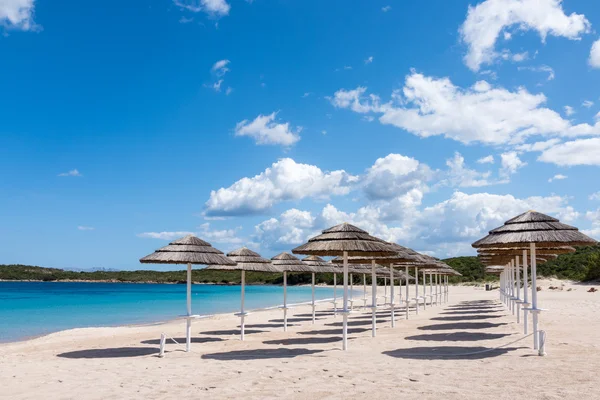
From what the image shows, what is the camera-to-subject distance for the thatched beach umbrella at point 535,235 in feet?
26.4

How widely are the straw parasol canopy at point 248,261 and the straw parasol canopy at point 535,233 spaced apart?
4.70 meters

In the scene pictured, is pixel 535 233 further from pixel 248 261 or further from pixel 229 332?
pixel 229 332

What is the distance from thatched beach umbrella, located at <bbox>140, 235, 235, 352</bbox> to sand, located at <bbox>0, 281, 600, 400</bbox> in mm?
1206

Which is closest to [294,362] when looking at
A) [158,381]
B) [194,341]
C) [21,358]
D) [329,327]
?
[158,381]

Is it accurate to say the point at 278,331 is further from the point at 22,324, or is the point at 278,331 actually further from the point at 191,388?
the point at 22,324

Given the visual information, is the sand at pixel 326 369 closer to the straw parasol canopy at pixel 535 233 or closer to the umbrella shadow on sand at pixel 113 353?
the umbrella shadow on sand at pixel 113 353

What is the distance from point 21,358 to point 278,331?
19.8ft

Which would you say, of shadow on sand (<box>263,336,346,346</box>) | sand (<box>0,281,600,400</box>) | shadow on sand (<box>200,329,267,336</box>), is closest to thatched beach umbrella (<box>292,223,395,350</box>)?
sand (<box>0,281,600,400</box>)

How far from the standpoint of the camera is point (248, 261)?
37.7 feet

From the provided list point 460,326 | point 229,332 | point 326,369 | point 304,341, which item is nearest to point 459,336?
point 460,326

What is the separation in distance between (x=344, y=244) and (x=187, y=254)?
9.00 feet

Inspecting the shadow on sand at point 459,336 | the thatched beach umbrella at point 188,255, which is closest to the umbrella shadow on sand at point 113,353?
the thatched beach umbrella at point 188,255

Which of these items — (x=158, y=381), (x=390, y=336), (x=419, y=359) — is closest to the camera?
(x=158, y=381)

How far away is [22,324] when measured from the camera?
23.1m
